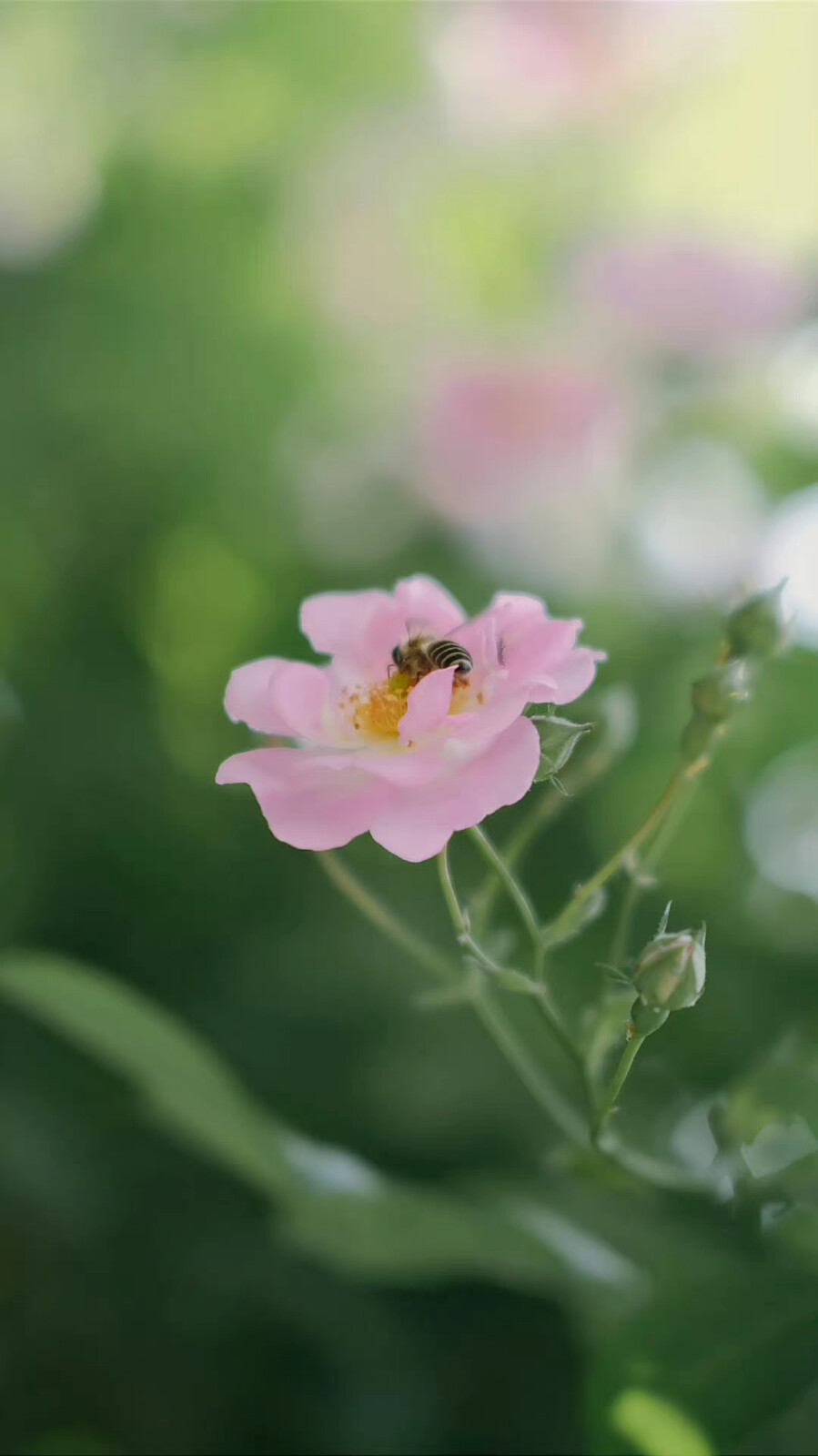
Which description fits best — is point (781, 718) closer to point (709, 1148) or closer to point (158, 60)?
point (709, 1148)

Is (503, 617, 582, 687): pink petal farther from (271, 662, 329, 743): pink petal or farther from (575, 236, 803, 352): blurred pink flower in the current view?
(575, 236, 803, 352): blurred pink flower

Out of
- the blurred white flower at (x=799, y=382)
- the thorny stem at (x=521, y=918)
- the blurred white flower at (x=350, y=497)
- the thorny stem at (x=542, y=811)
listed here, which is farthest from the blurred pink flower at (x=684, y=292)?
the thorny stem at (x=521, y=918)

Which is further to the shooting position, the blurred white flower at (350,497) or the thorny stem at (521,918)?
the blurred white flower at (350,497)

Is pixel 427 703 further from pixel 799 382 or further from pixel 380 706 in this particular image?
pixel 799 382

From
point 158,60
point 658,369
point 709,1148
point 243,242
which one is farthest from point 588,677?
point 158,60

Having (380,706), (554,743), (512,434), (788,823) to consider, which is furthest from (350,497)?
(554,743)

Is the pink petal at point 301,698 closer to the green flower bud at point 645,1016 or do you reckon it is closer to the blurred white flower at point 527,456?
the green flower bud at point 645,1016
